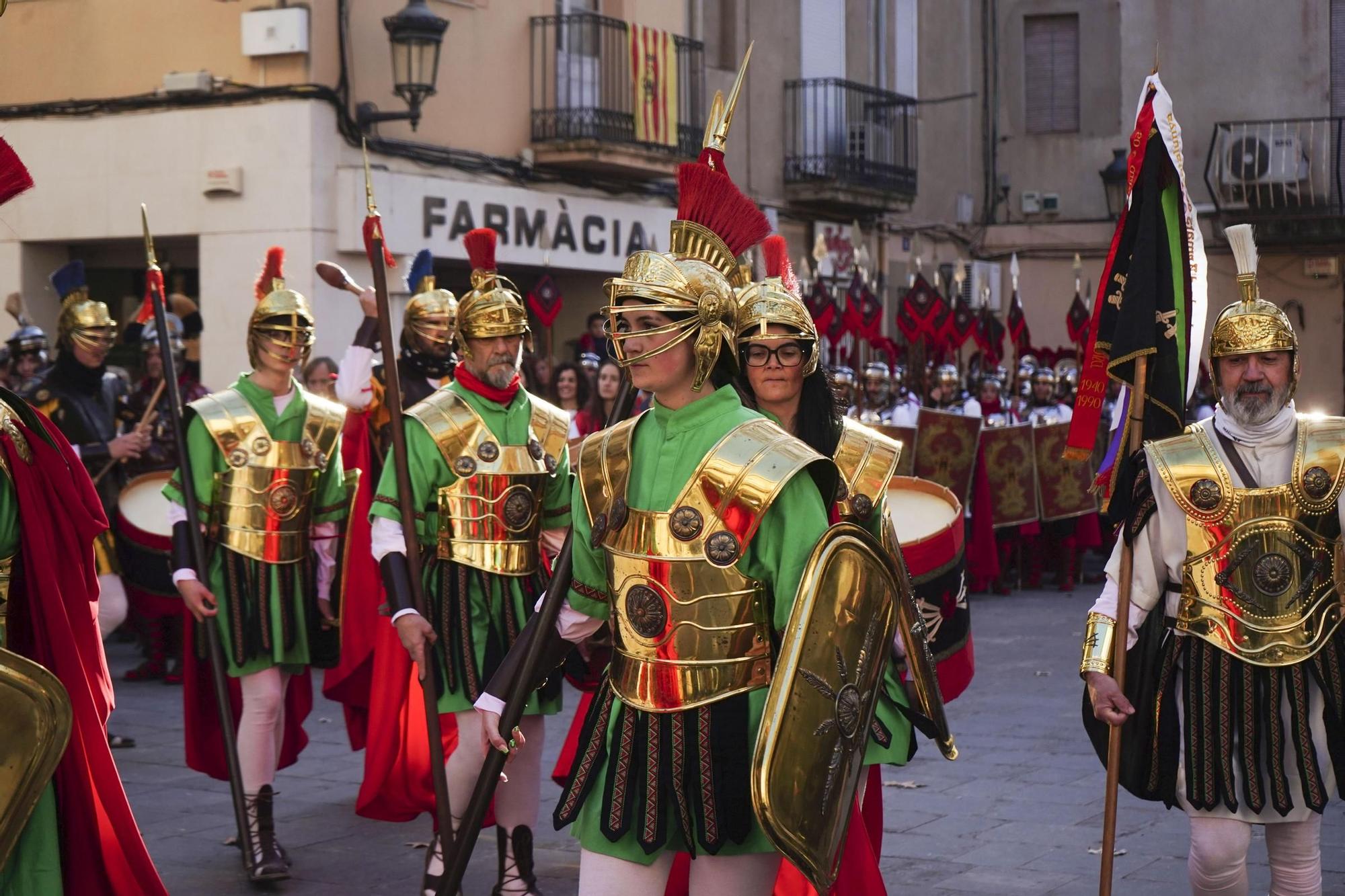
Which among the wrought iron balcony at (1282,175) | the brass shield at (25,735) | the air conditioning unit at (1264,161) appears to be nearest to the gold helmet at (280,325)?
the brass shield at (25,735)

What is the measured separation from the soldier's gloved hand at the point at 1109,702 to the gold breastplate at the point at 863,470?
31.2 inches

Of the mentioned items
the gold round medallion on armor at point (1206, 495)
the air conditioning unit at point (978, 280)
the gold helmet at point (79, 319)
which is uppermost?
the air conditioning unit at point (978, 280)

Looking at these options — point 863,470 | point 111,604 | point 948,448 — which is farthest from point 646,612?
point 948,448

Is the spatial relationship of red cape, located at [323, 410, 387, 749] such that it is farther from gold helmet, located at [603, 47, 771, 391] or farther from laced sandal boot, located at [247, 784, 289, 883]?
gold helmet, located at [603, 47, 771, 391]

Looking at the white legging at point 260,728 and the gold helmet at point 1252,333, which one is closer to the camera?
the gold helmet at point 1252,333

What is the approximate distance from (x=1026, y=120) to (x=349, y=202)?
14.6m

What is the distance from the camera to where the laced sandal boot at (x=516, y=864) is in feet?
19.3

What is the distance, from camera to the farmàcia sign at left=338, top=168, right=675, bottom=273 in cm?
1509

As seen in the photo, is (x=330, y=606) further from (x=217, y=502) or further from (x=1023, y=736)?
(x=1023, y=736)

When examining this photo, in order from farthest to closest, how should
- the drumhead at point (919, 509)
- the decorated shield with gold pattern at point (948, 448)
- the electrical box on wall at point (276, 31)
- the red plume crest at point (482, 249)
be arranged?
the electrical box on wall at point (276, 31) < the decorated shield with gold pattern at point (948, 448) < the drumhead at point (919, 509) < the red plume crest at point (482, 249)

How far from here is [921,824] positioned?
7.02m

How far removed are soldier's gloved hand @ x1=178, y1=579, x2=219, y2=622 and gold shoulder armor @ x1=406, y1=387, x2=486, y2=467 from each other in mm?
976

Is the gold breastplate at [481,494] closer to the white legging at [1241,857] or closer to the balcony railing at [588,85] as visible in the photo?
the white legging at [1241,857]

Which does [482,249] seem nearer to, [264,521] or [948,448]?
[264,521]
